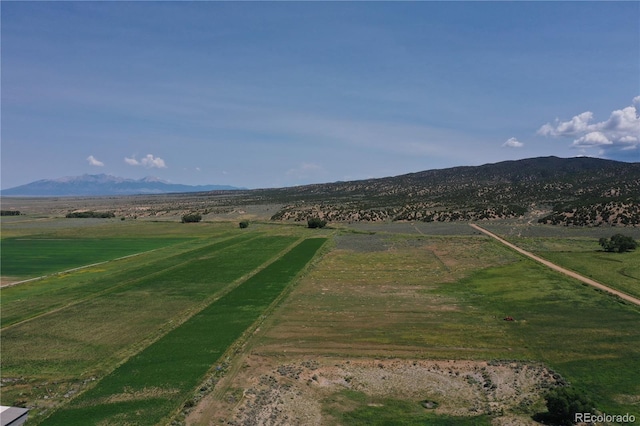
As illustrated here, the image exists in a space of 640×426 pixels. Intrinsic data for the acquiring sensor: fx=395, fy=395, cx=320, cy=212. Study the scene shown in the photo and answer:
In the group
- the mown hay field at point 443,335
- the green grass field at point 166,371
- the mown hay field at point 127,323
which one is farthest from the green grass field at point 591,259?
the green grass field at point 166,371

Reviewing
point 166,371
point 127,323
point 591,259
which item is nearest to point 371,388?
point 166,371

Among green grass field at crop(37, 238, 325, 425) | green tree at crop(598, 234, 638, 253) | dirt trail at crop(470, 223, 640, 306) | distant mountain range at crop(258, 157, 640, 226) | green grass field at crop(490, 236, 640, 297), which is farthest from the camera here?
distant mountain range at crop(258, 157, 640, 226)

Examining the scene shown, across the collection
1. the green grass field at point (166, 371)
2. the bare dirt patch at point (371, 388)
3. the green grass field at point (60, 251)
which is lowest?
the bare dirt patch at point (371, 388)

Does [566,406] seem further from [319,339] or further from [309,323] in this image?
[309,323]

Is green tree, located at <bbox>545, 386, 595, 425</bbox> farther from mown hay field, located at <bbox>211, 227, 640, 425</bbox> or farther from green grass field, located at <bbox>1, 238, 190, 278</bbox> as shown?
green grass field, located at <bbox>1, 238, 190, 278</bbox>

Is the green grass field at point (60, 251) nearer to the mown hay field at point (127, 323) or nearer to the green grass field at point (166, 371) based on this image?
the mown hay field at point (127, 323)

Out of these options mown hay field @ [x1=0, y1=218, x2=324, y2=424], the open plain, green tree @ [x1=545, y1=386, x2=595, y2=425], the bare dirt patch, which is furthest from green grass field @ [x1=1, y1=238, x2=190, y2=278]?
green tree @ [x1=545, y1=386, x2=595, y2=425]
